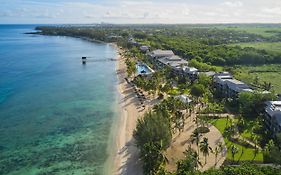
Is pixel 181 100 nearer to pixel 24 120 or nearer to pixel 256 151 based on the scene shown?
pixel 256 151

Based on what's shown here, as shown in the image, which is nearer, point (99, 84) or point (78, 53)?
point (99, 84)

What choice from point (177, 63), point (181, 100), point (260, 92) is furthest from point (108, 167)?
point (177, 63)

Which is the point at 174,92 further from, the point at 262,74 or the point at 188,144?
the point at 262,74

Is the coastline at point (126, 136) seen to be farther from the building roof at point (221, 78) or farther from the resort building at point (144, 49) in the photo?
the resort building at point (144, 49)

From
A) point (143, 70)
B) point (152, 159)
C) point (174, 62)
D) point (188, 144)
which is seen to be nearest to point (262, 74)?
point (174, 62)

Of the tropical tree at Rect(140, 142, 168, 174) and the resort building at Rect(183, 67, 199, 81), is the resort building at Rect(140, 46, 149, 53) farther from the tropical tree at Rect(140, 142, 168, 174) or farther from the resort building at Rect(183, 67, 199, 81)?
the tropical tree at Rect(140, 142, 168, 174)
